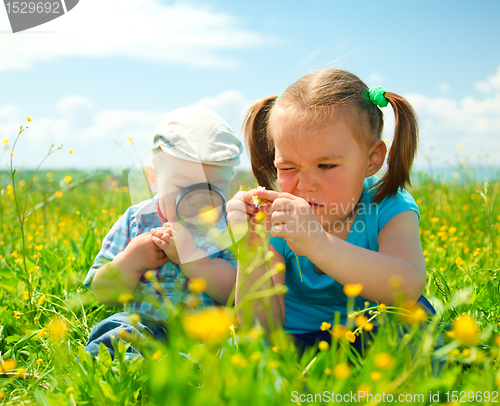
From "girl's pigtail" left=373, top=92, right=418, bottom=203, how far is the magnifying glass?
743mm

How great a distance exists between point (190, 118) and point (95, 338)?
3.58 feet

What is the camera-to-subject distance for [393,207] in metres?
1.73

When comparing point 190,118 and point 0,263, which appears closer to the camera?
point 190,118

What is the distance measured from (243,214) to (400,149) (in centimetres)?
81

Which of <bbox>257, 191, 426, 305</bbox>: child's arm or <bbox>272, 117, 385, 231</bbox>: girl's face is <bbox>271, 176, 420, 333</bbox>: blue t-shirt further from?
<bbox>257, 191, 426, 305</bbox>: child's arm

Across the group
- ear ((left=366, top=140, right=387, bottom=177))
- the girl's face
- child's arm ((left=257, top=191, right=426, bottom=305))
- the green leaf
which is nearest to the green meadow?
the green leaf

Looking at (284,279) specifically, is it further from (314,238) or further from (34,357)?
(34,357)

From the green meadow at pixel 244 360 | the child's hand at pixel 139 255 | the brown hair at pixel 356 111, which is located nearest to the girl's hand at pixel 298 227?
the green meadow at pixel 244 360

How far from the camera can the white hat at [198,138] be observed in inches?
72.6

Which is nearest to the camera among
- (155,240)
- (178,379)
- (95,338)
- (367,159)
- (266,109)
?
(178,379)

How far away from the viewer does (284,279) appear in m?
1.85

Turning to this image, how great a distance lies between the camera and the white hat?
1844 millimetres

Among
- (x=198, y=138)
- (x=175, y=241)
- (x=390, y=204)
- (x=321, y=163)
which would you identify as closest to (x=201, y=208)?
(x=175, y=241)

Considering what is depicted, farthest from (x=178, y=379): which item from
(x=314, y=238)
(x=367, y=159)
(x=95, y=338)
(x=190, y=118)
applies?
(x=190, y=118)
